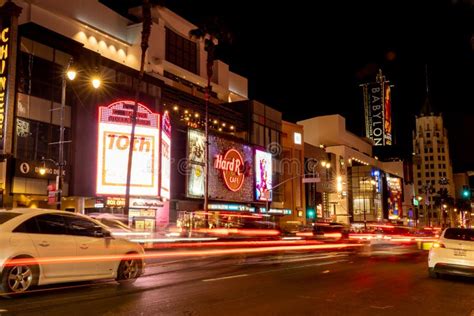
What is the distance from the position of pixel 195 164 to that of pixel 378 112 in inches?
3161

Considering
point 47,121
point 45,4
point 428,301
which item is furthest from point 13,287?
point 45,4

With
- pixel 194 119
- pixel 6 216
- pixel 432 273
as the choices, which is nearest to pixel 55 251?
pixel 6 216

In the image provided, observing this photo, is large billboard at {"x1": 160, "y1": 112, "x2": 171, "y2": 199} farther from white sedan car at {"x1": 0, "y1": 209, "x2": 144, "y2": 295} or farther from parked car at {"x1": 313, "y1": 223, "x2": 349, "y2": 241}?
white sedan car at {"x1": 0, "y1": 209, "x2": 144, "y2": 295}

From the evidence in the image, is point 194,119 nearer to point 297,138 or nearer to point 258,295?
point 297,138

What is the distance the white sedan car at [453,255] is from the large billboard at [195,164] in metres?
33.1

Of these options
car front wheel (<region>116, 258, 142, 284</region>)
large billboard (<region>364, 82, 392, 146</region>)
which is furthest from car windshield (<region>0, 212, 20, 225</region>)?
large billboard (<region>364, 82, 392, 146</region>)

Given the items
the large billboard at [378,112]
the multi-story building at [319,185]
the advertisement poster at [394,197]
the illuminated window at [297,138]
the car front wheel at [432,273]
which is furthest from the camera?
the large billboard at [378,112]

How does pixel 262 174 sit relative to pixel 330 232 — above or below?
above

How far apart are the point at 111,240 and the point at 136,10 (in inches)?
1789

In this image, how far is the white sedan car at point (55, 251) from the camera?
9297 mm

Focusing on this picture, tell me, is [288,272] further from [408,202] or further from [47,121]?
[408,202]

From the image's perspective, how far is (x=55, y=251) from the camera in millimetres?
10016

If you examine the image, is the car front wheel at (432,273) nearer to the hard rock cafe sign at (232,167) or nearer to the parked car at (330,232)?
the parked car at (330,232)

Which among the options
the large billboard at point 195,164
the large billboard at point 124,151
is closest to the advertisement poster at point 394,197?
the large billboard at point 195,164
